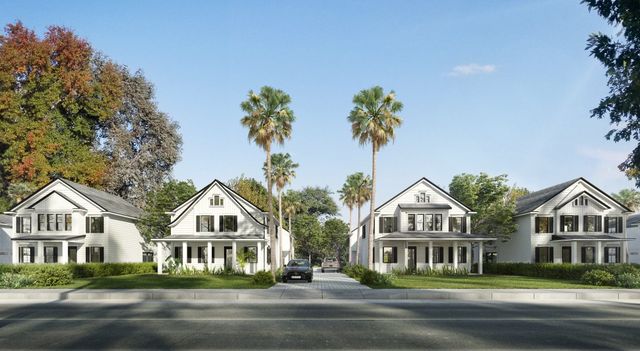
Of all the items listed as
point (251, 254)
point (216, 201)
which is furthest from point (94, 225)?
point (251, 254)

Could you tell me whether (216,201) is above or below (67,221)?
above

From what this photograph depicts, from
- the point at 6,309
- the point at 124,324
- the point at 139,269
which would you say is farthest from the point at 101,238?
the point at 124,324

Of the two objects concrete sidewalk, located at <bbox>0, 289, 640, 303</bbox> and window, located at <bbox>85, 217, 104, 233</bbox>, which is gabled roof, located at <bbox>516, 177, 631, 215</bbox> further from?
window, located at <bbox>85, 217, 104, 233</bbox>

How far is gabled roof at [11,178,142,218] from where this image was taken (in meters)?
51.0

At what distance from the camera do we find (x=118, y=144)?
65.0m

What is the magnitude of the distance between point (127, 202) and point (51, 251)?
12253 mm

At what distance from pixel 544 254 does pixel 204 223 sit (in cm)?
3039

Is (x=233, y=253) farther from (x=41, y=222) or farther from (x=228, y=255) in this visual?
(x=41, y=222)

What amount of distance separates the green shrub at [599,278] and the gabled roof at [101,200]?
3893 centimetres

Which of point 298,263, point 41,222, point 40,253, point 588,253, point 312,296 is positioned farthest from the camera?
point 588,253

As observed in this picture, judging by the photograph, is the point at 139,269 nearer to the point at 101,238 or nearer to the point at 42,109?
the point at 101,238

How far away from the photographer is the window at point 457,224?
51844 millimetres

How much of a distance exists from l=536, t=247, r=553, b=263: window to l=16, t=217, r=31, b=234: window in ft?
Result: 150

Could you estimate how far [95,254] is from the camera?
51.2m
